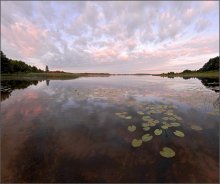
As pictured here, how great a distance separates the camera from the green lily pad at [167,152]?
12.3 ft

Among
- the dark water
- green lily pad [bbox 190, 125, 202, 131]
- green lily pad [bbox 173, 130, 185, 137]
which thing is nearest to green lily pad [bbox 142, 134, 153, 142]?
the dark water

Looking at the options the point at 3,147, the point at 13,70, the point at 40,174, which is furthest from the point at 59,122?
the point at 13,70

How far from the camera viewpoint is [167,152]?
3.87 metres

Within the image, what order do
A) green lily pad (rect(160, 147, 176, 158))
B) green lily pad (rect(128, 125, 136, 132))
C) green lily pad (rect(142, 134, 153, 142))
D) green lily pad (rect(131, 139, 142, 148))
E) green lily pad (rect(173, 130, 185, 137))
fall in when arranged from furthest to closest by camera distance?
1. green lily pad (rect(128, 125, 136, 132))
2. green lily pad (rect(173, 130, 185, 137))
3. green lily pad (rect(142, 134, 153, 142))
4. green lily pad (rect(131, 139, 142, 148))
5. green lily pad (rect(160, 147, 176, 158))

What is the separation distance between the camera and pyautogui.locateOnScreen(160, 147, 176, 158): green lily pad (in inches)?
148

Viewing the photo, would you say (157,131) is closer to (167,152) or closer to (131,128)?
(131,128)

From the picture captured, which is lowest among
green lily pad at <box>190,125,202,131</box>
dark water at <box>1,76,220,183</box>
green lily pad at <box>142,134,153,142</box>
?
dark water at <box>1,76,220,183</box>

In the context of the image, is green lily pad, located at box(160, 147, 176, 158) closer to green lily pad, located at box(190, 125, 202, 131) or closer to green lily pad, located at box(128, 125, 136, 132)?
green lily pad, located at box(128, 125, 136, 132)

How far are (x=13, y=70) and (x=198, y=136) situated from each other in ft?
289

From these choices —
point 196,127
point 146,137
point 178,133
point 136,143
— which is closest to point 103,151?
point 136,143

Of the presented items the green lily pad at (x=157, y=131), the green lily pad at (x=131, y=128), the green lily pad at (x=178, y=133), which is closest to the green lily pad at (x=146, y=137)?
the green lily pad at (x=157, y=131)

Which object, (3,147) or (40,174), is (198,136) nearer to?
(40,174)

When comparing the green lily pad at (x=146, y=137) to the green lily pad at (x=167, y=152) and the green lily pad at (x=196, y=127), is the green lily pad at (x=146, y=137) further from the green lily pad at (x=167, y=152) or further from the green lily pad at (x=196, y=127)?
the green lily pad at (x=196, y=127)

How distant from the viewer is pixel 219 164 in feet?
11.2
